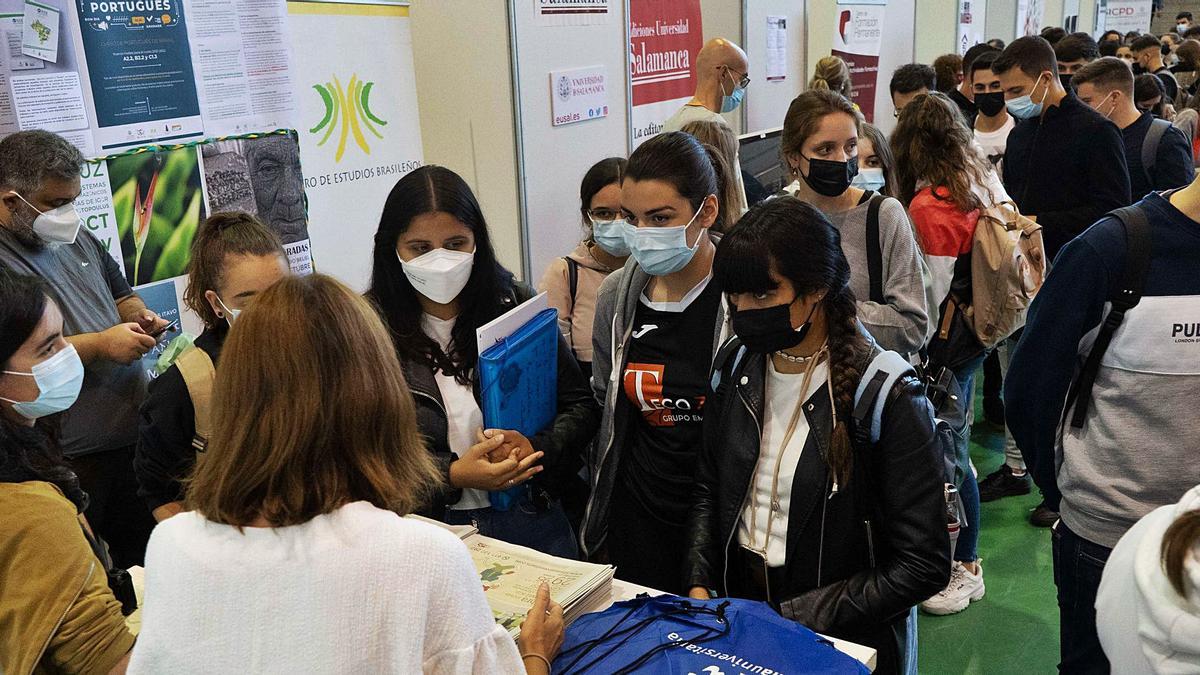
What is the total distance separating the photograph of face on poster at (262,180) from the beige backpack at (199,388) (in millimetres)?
1278

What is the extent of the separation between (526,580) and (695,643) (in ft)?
1.24

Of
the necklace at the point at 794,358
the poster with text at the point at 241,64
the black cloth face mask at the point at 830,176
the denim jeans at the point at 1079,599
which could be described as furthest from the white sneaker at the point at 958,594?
the poster with text at the point at 241,64

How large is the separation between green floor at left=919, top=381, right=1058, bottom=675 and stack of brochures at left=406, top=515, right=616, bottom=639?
1.75 metres

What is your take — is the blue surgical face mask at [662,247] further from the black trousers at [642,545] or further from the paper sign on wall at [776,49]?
the paper sign on wall at [776,49]

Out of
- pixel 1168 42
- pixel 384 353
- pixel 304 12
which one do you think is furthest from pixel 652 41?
pixel 1168 42

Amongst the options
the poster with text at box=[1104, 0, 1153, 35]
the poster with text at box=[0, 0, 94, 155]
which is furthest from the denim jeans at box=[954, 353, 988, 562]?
the poster with text at box=[1104, 0, 1153, 35]

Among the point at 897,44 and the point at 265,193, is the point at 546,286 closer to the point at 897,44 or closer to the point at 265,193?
the point at 265,193

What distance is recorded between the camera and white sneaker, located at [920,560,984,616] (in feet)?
11.0

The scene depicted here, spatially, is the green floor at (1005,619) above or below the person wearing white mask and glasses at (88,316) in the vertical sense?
below

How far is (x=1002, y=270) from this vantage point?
10.5 ft

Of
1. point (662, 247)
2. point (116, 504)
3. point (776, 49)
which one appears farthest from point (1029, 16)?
point (116, 504)

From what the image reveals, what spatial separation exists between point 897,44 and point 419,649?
8694mm

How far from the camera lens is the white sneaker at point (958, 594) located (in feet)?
11.0

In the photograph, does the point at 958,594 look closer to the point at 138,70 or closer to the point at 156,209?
the point at 156,209
